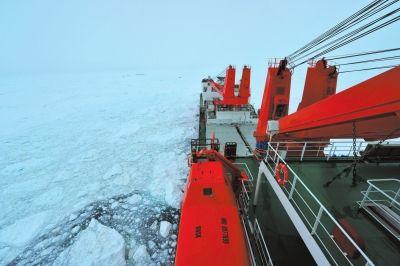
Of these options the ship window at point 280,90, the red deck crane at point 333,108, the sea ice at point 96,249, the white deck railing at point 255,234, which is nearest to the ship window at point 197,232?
the white deck railing at point 255,234

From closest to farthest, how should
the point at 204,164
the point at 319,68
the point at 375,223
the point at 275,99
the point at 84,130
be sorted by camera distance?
the point at 375,223, the point at 204,164, the point at 319,68, the point at 275,99, the point at 84,130

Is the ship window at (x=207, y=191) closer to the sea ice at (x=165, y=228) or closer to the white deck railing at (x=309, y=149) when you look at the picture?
the white deck railing at (x=309, y=149)

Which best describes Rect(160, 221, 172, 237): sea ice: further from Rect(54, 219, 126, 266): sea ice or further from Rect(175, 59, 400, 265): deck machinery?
Rect(175, 59, 400, 265): deck machinery

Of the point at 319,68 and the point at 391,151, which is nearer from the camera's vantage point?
the point at 391,151

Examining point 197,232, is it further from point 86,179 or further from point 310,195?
point 86,179

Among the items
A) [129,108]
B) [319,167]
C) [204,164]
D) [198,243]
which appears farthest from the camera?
[129,108]

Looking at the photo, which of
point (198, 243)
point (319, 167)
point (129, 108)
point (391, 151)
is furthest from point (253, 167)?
point (129, 108)

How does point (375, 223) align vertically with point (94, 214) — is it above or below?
above

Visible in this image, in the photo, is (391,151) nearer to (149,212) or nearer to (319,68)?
(319,68)
